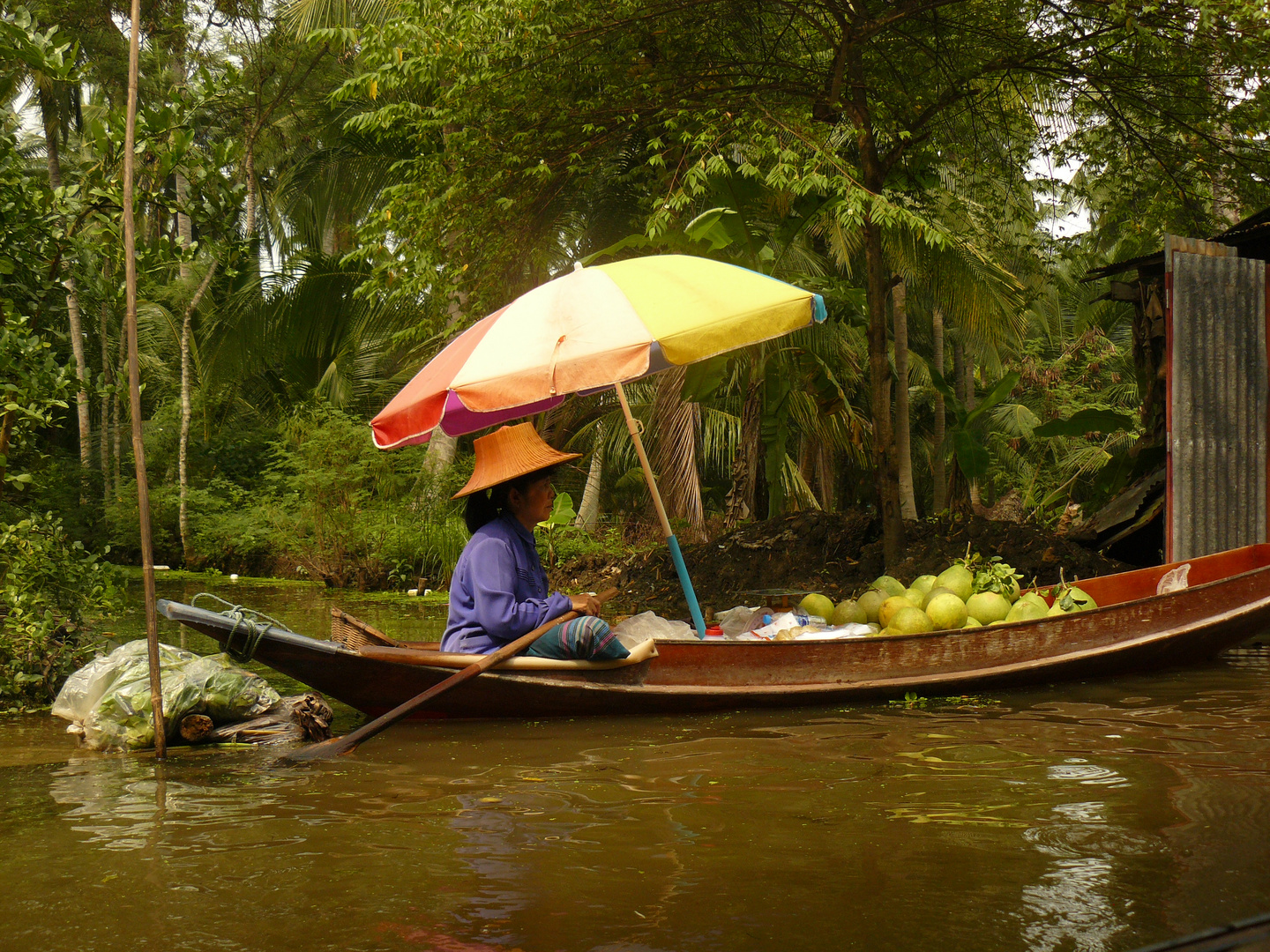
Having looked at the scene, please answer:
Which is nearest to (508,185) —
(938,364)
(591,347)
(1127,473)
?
(591,347)

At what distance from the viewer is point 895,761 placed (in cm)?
448

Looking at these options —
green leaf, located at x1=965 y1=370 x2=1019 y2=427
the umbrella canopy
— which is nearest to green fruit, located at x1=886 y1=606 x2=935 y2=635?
the umbrella canopy

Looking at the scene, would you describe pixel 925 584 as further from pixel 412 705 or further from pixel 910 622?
pixel 412 705

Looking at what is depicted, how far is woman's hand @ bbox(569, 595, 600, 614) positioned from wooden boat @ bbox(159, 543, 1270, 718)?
28cm

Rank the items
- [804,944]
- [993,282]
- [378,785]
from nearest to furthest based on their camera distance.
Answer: [804,944] → [378,785] → [993,282]

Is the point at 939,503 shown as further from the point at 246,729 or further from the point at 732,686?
the point at 246,729

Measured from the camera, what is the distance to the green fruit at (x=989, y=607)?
20.6 feet

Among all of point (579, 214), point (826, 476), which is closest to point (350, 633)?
point (579, 214)

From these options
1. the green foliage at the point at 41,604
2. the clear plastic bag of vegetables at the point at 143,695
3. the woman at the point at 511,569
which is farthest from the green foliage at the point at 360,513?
the woman at the point at 511,569

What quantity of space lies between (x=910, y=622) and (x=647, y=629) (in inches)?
61.3

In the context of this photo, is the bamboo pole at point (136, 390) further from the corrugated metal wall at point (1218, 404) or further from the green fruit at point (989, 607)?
the corrugated metal wall at point (1218, 404)

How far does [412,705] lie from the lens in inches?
192

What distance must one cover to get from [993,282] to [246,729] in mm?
9640

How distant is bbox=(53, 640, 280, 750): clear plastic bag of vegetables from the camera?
5.08 m
